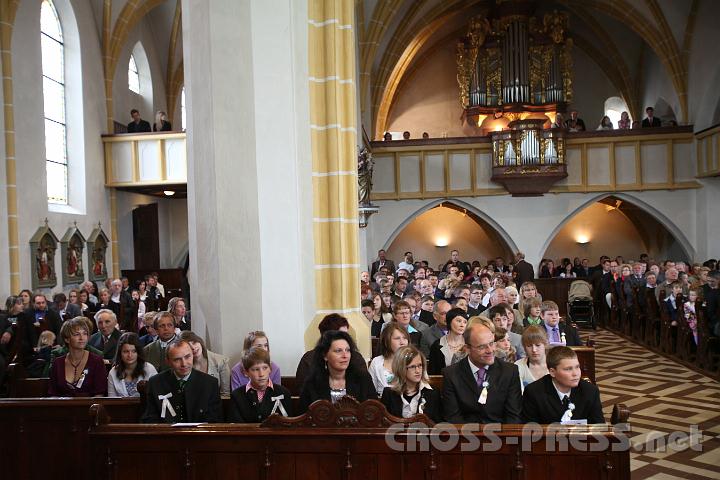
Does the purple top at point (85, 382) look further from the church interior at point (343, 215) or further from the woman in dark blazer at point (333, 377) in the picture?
the woman in dark blazer at point (333, 377)

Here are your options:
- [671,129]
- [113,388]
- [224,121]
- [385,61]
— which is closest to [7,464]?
[113,388]

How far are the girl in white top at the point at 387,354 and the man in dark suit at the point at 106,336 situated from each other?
9.98 ft

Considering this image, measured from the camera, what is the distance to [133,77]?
713 inches

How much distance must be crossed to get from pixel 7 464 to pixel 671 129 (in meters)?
17.7

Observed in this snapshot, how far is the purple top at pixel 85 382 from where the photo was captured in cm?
533

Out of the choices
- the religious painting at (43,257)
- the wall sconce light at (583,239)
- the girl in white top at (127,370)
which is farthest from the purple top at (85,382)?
the wall sconce light at (583,239)

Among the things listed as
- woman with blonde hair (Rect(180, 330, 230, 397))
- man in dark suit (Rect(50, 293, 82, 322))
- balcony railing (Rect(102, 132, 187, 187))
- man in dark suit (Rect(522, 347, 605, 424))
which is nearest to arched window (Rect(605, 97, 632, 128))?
balcony railing (Rect(102, 132, 187, 187))

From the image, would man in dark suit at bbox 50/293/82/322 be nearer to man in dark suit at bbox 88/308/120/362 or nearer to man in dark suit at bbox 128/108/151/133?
man in dark suit at bbox 88/308/120/362

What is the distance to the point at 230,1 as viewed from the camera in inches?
247

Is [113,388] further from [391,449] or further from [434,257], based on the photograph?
[434,257]

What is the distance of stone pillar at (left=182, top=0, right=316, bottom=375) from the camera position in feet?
20.3

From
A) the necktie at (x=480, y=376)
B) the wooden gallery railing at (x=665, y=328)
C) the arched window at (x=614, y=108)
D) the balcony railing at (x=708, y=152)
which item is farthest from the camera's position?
the arched window at (x=614, y=108)

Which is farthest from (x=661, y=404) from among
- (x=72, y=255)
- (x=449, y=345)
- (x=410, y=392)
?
(x=72, y=255)

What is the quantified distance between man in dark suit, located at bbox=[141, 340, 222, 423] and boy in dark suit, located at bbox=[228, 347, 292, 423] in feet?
0.50
